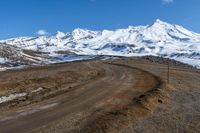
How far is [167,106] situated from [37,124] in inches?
486

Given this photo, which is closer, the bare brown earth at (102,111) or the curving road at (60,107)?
the bare brown earth at (102,111)

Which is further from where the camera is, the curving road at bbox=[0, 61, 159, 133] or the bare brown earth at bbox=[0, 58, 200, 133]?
the curving road at bbox=[0, 61, 159, 133]

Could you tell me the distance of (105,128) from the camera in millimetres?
23234

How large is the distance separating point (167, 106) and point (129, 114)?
6004 mm

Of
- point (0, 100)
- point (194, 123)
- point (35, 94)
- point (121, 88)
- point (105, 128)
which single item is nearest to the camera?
point (105, 128)

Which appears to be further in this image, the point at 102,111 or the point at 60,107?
the point at 60,107

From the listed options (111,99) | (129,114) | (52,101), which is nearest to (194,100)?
(111,99)

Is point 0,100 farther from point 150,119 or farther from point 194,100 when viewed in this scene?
point 194,100

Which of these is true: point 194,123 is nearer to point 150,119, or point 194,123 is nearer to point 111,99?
point 150,119

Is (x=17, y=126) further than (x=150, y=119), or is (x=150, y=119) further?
(x=150, y=119)

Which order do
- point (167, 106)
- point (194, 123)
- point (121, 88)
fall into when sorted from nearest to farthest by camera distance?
point (194, 123) < point (167, 106) < point (121, 88)

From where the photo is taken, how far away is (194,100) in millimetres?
35594

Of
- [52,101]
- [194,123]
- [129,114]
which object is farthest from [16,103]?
[194,123]

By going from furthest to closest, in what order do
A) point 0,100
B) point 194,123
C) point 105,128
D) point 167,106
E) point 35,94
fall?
point 35,94 < point 0,100 < point 167,106 < point 194,123 < point 105,128
